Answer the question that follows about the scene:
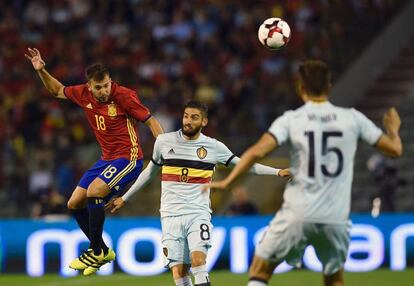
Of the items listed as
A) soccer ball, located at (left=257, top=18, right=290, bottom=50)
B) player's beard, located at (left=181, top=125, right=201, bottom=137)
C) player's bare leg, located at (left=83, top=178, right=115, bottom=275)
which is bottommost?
player's bare leg, located at (left=83, top=178, right=115, bottom=275)

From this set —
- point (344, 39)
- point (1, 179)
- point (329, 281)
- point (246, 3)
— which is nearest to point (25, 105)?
point (1, 179)

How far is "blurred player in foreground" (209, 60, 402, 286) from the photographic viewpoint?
807cm

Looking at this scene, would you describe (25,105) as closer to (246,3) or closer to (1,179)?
(1,179)

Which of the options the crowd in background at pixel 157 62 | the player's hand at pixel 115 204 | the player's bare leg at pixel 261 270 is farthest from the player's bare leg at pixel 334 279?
the crowd in background at pixel 157 62

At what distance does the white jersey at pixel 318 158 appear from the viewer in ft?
26.5

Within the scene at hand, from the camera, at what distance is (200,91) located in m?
21.6

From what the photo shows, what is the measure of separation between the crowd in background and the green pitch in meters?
2.56

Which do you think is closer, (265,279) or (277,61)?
(265,279)

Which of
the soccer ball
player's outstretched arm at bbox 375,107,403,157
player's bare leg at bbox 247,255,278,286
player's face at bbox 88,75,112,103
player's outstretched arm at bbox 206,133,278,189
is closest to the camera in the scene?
player's outstretched arm at bbox 206,133,278,189

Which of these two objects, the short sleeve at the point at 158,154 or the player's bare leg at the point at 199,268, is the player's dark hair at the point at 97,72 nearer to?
the short sleeve at the point at 158,154

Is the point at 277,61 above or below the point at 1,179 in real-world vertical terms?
above

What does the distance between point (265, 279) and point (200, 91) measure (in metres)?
13.5

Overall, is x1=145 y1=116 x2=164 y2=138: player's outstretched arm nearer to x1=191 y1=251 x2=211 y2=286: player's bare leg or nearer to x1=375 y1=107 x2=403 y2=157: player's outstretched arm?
x1=191 y1=251 x2=211 y2=286: player's bare leg

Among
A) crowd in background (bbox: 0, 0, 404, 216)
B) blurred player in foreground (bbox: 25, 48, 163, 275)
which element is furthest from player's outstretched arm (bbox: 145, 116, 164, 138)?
crowd in background (bbox: 0, 0, 404, 216)
